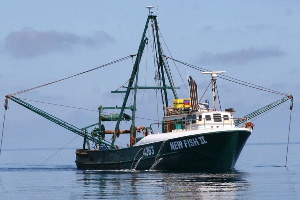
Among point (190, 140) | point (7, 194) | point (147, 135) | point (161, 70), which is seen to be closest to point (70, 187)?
point (7, 194)

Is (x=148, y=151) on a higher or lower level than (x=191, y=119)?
lower

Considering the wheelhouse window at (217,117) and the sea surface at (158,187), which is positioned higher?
the wheelhouse window at (217,117)

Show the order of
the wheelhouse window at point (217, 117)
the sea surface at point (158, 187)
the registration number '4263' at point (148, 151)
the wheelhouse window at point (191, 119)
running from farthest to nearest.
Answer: the registration number '4263' at point (148, 151) < the wheelhouse window at point (191, 119) < the wheelhouse window at point (217, 117) < the sea surface at point (158, 187)

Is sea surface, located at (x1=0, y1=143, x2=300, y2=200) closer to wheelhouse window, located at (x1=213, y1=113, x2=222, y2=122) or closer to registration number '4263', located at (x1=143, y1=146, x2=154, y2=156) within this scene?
registration number '4263', located at (x1=143, y1=146, x2=154, y2=156)

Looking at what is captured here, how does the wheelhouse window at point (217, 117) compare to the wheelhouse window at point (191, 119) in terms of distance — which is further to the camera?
the wheelhouse window at point (191, 119)

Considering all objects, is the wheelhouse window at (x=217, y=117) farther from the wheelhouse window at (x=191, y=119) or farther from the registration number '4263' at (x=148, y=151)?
the registration number '4263' at (x=148, y=151)

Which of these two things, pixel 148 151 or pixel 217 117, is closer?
pixel 217 117

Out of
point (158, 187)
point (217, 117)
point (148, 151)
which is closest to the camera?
point (158, 187)

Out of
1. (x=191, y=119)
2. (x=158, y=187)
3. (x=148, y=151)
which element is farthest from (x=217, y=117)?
(x=158, y=187)

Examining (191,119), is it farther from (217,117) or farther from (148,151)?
(148,151)

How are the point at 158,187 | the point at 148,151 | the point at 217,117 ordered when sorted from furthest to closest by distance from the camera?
the point at 148,151, the point at 217,117, the point at 158,187

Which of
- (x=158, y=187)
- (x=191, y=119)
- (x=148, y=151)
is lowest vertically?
(x=158, y=187)

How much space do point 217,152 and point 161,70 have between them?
15245 millimetres

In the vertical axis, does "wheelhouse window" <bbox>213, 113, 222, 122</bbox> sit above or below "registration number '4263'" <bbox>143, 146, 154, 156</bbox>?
above
